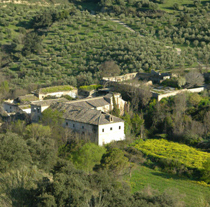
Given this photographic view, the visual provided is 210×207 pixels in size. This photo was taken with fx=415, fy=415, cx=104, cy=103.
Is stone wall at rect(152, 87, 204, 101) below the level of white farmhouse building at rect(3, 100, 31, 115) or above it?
above

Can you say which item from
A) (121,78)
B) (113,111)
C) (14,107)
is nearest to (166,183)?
(113,111)

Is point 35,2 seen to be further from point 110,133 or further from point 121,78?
point 110,133

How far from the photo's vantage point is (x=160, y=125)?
37.0m

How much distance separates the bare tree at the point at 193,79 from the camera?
4231 cm

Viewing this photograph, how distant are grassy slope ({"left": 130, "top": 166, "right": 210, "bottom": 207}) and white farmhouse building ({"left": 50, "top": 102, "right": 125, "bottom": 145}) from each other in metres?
4.42

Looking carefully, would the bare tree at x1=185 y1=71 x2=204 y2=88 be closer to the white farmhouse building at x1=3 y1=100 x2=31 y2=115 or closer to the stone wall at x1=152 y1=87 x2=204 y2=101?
the stone wall at x1=152 y1=87 x2=204 y2=101

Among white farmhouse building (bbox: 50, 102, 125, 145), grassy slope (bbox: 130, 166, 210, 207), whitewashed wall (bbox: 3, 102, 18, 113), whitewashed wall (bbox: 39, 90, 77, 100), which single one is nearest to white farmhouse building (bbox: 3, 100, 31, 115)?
whitewashed wall (bbox: 3, 102, 18, 113)

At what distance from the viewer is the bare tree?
42.3m

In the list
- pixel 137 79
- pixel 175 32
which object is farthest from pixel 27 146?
pixel 175 32

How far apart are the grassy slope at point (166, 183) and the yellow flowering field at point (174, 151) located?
1912 millimetres

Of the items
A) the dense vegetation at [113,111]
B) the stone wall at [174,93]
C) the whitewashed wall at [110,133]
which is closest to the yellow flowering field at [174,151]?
the dense vegetation at [113,111]

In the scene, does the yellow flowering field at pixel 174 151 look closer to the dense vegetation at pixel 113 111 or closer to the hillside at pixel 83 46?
the dense vegetation at pixel 113 111

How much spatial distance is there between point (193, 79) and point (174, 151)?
12673 mm

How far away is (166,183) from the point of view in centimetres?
2714
